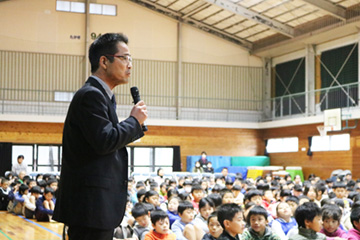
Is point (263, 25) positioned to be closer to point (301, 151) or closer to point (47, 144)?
point (301, 151)

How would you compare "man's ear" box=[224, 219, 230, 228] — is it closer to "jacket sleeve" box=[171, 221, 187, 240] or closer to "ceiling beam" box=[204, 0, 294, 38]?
"jacket sleeve" box=[171, 221, 187, 240]

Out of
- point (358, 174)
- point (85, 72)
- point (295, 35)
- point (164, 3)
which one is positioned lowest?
point (358, 174)

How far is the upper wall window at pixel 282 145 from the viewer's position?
73.6 feet

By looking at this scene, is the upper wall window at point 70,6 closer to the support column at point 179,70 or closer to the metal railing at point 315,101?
the support column at point 179,70

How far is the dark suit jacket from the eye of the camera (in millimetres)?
2127

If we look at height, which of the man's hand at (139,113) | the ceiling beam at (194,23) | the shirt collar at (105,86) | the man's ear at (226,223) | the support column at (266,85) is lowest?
the man's ear at (226,223)

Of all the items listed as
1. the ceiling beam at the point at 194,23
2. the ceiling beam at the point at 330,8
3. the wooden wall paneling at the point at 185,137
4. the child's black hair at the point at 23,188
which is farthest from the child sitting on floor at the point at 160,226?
the ceiling beam at the point at 194,23

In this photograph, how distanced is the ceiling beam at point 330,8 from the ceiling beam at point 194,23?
20.8 feet

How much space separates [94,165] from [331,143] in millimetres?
19292

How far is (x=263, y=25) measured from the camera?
21.9 m

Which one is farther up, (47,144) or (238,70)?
(238,70)

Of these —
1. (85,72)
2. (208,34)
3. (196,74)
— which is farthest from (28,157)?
(208,34)

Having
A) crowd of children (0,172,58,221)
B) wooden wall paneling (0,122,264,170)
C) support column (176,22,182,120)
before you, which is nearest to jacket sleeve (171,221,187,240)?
crowd of children (0,172,58,221)

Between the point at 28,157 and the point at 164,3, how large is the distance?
8.99 m
